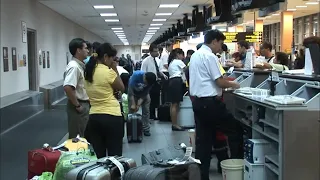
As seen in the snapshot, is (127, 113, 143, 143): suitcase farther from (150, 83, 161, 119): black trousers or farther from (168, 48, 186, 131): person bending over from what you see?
(150, 83, 161, 119): black trousers

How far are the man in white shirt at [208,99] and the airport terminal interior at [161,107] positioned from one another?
0.01 m

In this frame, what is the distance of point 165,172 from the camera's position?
2.87 metres

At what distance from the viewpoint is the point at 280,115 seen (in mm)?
3625

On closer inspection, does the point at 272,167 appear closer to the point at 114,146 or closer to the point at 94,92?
the point at 114,146

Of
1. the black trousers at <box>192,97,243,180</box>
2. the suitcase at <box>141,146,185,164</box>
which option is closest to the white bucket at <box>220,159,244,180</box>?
the black trousers at <box>192,97,243,180</box>

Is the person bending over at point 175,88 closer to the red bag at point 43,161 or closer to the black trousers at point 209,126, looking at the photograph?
the black trousers at point 209,126

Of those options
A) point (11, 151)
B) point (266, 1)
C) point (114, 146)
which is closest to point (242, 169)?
point (114, 146)

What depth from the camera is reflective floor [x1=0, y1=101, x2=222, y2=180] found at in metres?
5.65

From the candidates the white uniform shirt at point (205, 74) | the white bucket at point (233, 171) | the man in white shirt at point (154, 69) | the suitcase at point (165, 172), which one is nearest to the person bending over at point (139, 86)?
the man in white shirt at point (154, 69)

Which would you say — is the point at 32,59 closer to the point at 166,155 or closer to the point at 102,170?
the point at 166,155

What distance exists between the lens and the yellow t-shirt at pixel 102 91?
3.95 m

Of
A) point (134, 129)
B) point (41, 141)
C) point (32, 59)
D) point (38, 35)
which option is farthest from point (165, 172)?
point (38, 35)

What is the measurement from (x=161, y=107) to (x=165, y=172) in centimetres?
704

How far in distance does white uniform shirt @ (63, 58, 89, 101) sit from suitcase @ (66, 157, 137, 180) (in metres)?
1.49
